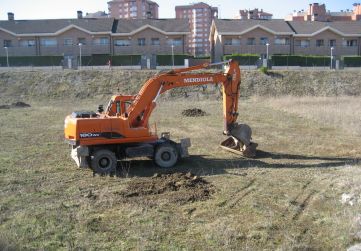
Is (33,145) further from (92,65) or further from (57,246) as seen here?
(92,65)

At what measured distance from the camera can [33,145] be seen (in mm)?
17359

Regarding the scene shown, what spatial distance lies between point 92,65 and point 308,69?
877 inches

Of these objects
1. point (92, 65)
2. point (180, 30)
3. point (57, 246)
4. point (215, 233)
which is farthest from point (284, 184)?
point (180, 30)

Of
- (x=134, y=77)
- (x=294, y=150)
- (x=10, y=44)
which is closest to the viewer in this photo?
(x=294, y=150)

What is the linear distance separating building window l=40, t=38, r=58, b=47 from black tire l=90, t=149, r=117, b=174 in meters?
45.5

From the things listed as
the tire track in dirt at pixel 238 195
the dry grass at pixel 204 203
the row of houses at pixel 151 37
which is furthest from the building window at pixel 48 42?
the tire track in dirt at pixel 238 195

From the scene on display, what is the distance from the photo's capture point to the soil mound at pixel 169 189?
10.3m

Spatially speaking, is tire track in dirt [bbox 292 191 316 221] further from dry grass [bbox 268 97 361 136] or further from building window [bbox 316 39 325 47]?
building window [bbox 316 39 325 47]

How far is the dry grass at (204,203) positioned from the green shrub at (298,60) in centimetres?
2946

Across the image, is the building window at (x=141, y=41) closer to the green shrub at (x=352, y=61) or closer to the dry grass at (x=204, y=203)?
the green shrub at (x=352, y=61)

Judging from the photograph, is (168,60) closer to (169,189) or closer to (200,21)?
(169,189)

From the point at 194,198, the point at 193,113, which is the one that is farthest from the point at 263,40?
the point at 194,198

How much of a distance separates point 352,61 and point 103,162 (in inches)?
1669

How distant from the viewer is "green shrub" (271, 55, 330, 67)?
47.0m
